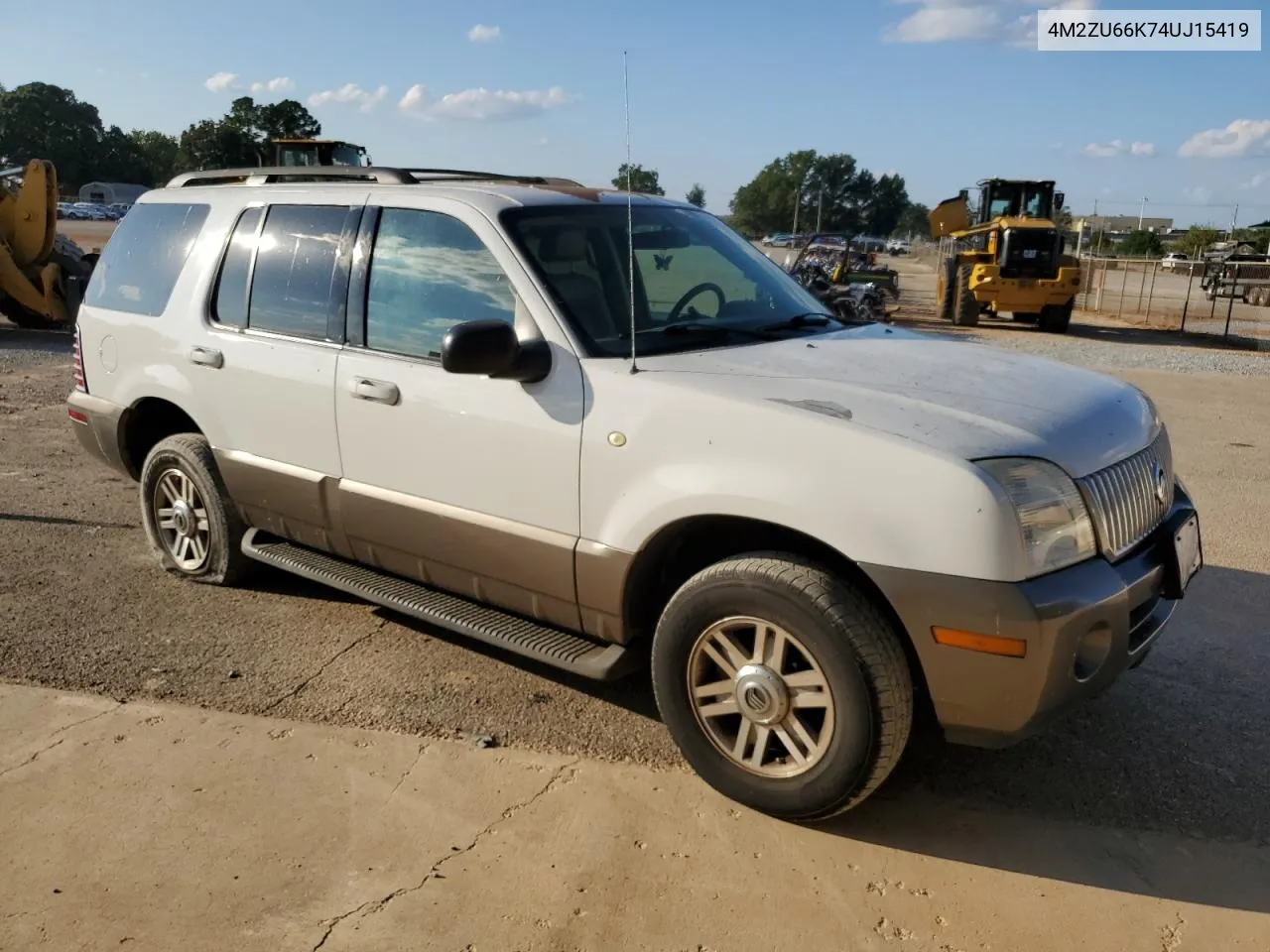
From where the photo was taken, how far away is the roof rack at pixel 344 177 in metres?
4.47

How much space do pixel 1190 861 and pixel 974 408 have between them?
146cm

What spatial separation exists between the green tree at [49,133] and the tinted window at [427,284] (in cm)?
10428

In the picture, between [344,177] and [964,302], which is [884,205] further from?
[344,177]

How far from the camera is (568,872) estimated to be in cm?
306

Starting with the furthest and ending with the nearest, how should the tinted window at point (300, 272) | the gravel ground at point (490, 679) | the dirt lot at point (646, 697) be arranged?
the tinted window at point (300, 272) < the gravel ground at point (490, 679) < the dirt lot at point (646, 697)

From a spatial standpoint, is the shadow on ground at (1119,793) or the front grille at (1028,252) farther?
the front grille at (1028,252)

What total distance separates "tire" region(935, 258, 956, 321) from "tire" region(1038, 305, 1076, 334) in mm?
1902

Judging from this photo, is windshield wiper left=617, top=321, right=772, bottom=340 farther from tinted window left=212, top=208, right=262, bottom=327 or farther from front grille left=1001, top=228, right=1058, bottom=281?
front grille left=1001, top=228, right=1058, bottom=281

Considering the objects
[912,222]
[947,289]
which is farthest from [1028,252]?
[912,222]

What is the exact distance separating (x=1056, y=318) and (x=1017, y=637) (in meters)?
20.1

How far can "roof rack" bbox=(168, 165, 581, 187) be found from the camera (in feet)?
14.7

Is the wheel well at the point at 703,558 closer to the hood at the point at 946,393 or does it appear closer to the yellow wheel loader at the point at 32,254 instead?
the hood at the point at 946,393

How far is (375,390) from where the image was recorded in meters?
4.07

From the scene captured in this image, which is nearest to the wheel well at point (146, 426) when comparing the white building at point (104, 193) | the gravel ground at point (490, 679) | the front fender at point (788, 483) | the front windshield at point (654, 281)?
the gravel ground at point (490, 679)
